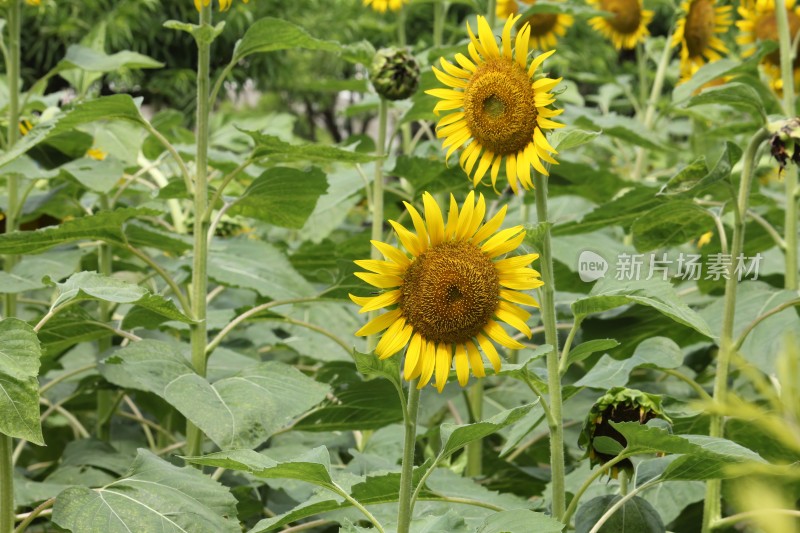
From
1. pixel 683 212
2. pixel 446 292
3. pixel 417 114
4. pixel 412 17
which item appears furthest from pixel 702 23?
pixel 412 17

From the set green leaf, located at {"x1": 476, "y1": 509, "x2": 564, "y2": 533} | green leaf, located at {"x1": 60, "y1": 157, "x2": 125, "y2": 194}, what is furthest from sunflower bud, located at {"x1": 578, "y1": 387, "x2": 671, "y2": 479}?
green leaf, located at {"x1": 60, "y1": 157, "x2": 125, "y2": 194}

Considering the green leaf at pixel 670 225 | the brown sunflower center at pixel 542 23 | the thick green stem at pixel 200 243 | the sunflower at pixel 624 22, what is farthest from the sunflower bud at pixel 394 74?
the sunflower at pixel 624 22

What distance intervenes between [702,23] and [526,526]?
1773 millimetres

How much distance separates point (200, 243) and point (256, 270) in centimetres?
21

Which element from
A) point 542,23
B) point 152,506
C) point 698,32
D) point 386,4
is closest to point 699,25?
point 698,32

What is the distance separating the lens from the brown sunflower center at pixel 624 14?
2738 mm

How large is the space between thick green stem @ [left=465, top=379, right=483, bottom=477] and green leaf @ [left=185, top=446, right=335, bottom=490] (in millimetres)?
741

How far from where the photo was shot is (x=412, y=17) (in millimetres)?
7848

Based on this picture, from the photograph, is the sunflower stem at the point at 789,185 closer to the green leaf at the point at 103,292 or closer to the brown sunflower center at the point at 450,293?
the brown sunflower center at the point at 450,293

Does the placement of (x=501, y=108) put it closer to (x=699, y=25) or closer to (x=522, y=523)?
(x=522, y=523)

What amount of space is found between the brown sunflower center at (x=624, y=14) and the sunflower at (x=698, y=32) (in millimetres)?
357

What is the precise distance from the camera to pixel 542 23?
234 cm

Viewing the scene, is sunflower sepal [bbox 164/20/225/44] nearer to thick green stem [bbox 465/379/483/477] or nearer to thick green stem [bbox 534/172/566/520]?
thick green stem [bbox 534/172/566/520]

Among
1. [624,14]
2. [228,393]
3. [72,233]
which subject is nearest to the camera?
[228,393]
